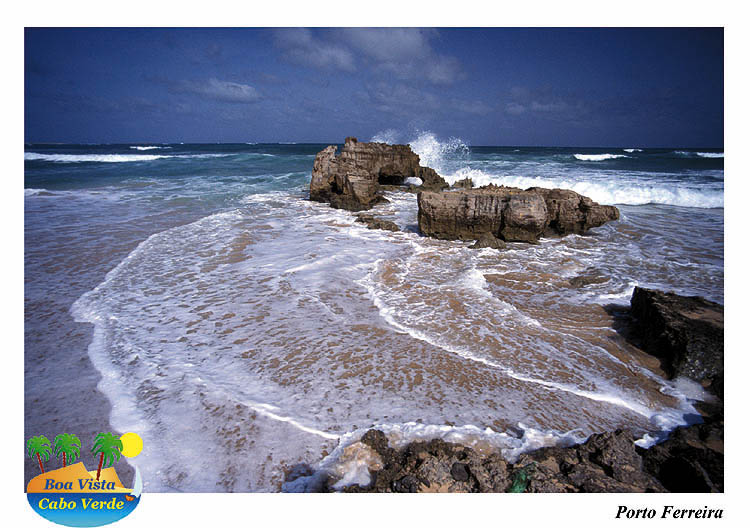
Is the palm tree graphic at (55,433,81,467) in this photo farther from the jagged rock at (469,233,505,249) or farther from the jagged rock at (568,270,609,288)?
the jagged rock at (469,233,505,249)

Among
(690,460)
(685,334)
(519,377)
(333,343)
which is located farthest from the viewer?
(333,343)

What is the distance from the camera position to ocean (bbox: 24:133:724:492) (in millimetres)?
2271

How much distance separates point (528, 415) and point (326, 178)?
10.2m

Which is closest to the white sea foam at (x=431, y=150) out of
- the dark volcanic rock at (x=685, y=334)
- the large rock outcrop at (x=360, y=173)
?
the large rock outcrop at (x=360, y=173)

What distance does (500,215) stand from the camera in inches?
269

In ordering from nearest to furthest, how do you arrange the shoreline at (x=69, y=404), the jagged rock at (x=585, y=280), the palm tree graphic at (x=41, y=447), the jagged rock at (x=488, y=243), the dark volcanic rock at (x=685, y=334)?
the palm tree graphic at (x=41, y=447)
the shoreline at (x=69, y=404)
the dark volcanic rock at (x=685, y=334)
the jagged rock at (x=585, y=280)
the jagged rock at (x=488, y=243)

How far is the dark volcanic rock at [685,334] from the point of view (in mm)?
2764

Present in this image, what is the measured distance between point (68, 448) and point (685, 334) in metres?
4.32

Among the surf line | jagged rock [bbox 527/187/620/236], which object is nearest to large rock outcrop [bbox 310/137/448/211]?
jagged rock [bbox 527/187/620/236]

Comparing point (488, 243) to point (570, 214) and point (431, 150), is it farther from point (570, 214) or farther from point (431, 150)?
point (431, 150)

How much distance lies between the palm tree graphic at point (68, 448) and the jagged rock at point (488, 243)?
18.8 feet

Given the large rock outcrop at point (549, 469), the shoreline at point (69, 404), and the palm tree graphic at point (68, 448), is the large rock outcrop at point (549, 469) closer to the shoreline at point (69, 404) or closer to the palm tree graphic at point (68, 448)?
the palm tree graphic at point (68, 448)

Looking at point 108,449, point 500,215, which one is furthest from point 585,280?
point 108,449

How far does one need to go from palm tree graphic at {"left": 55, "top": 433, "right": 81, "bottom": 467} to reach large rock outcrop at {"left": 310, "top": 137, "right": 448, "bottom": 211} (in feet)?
28.1
